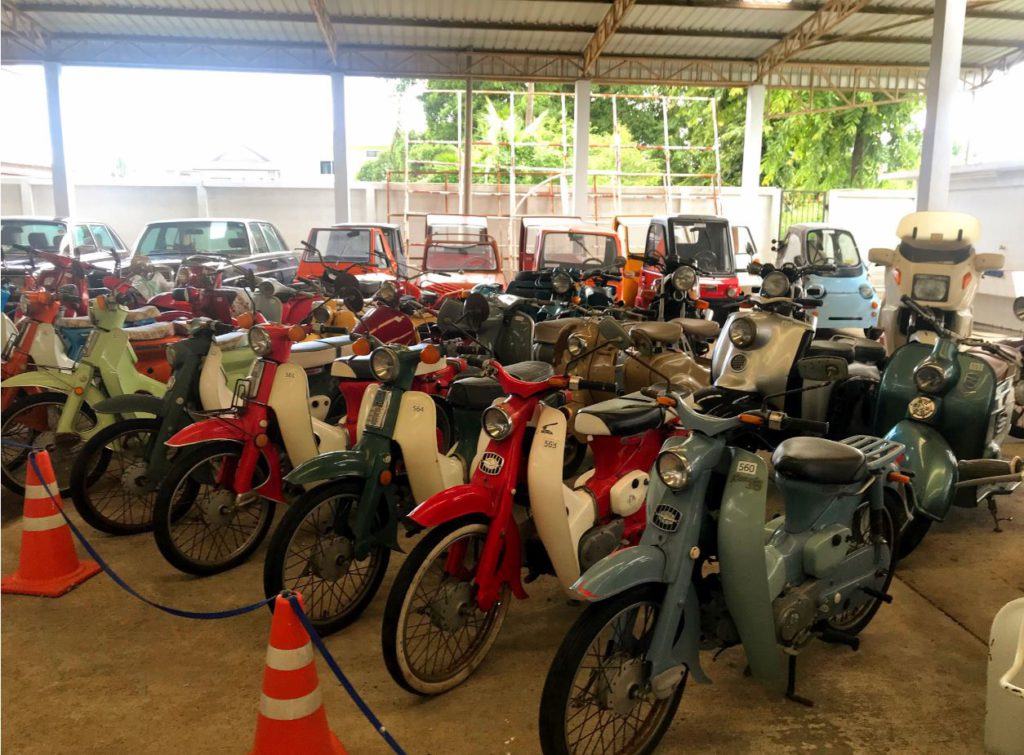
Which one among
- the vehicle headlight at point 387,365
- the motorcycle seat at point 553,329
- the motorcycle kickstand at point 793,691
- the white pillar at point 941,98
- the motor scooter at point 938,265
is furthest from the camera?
the white pillar at point 941,98

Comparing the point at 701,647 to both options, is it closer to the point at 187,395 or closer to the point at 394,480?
the point at 394,480

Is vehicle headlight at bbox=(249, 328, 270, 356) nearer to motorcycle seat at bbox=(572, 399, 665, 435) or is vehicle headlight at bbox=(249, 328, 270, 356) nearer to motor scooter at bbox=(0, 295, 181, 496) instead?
motor scooter at bbox=(0, 295, 181, 496)

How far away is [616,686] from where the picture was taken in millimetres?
2133

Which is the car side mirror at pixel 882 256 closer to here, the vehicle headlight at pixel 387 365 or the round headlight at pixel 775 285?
the round headlight at pixel 775 285

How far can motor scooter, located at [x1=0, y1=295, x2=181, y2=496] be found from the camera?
4.16 meters

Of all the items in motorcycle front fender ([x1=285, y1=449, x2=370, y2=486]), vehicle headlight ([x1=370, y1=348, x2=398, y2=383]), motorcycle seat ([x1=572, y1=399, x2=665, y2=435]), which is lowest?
motorcycle front fender ([x1=285, y1=449, x2=370, y2=486])

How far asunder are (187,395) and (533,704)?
2184 mm

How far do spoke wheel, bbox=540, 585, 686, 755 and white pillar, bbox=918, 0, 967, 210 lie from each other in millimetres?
9037

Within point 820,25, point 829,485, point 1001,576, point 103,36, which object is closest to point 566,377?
point 829,485

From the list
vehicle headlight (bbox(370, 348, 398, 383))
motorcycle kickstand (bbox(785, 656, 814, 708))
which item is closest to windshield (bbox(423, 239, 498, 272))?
vehicle headlight (bbox(370, 348, 398, 383))

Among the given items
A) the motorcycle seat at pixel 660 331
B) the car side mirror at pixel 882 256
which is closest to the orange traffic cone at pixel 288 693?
the motorcycle seat at pixel 660 331

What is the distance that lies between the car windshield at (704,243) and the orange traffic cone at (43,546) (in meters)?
7.81

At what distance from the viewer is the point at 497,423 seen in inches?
104

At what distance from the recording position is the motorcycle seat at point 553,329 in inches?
186
